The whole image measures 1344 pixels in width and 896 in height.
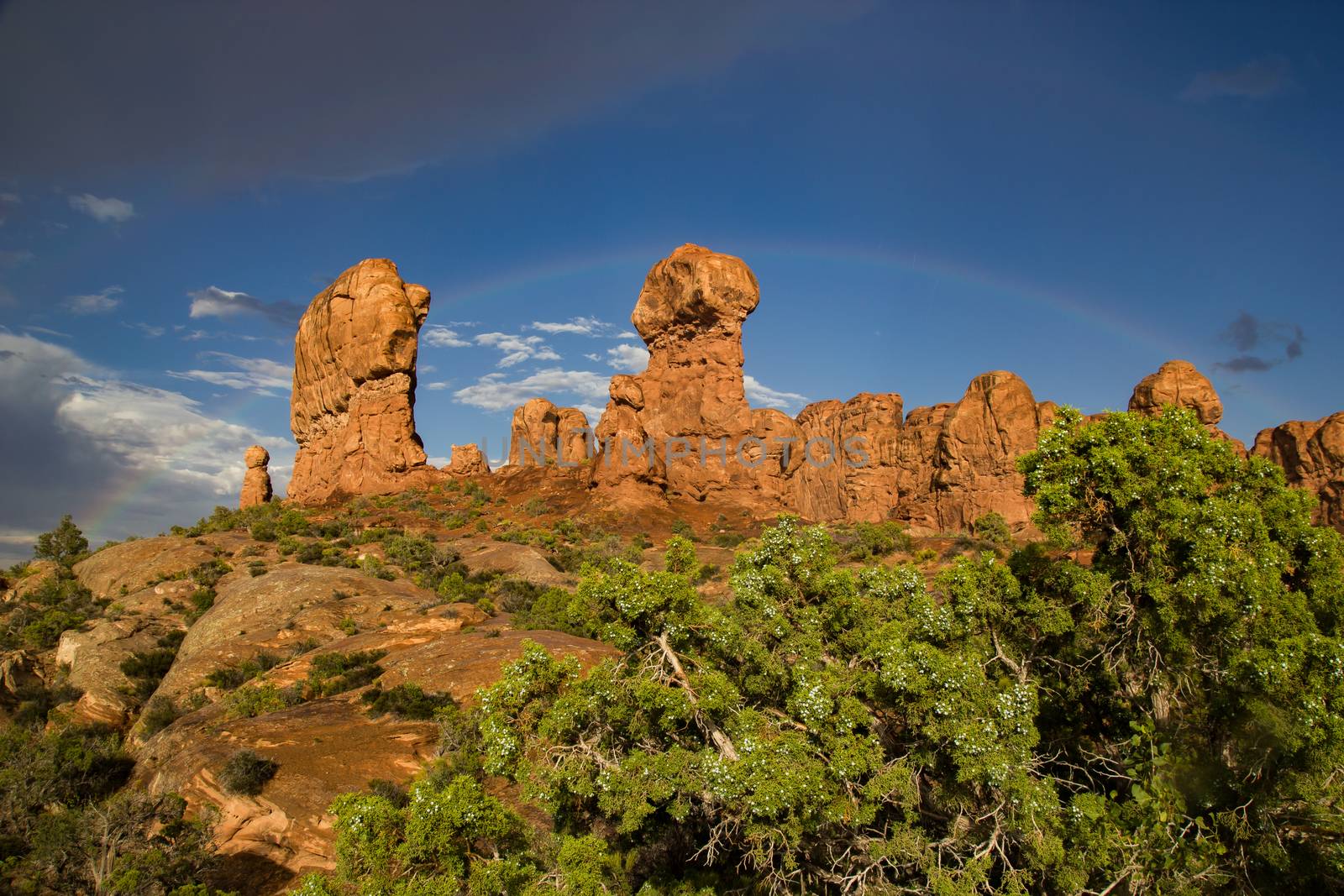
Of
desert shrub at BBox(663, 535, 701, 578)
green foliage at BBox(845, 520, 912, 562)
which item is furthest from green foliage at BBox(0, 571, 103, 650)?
green foliage at BBox(845, 520, 912, 562)

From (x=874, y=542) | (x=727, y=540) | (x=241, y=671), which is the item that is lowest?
(x=241, y=671)

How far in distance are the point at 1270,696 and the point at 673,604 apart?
10455 millimetres

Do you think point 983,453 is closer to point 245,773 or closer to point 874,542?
point 874,542

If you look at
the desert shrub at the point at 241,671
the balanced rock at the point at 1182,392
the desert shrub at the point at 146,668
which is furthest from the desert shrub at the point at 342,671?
the balanced rock at the point at 1182,392

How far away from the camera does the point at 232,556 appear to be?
3903 centimetres

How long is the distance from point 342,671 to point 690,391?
42.4 meters

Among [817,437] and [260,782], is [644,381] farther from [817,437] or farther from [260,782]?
[260,782]

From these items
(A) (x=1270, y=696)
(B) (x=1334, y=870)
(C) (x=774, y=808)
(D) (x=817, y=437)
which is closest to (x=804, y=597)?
(C) (x=774, y=808)

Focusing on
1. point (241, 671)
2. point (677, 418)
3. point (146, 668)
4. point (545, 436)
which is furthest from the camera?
point (545, 436)

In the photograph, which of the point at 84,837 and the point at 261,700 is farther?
the point at 261,700

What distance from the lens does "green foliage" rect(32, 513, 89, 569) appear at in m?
44.2

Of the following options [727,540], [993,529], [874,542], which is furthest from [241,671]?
[993,529]

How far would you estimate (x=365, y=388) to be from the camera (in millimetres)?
57844

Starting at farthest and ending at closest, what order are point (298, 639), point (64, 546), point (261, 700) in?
A: 1. point (64, 546)
2. point (298, 639)
3. point (261, 700)
